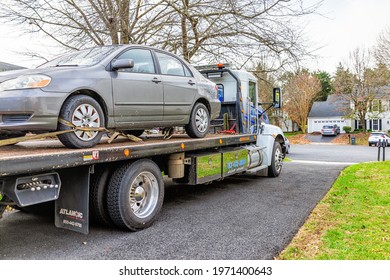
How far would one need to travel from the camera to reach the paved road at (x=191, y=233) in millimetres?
3871

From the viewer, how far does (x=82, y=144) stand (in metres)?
4.20

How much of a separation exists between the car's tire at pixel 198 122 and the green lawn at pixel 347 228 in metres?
2.40

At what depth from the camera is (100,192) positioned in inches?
175

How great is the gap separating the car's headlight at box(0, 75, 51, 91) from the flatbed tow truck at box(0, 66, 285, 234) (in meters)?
0.72

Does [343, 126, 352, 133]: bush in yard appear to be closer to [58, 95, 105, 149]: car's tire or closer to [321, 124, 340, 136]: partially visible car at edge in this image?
[321, 124, 340, 136]: partially visible car at edge

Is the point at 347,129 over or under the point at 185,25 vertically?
under

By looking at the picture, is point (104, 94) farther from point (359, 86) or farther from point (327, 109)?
point (327, 109)

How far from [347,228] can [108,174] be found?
3244 millimetres

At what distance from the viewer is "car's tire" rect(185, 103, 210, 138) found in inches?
247

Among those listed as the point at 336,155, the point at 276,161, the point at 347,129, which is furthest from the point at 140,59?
the point at 347,129

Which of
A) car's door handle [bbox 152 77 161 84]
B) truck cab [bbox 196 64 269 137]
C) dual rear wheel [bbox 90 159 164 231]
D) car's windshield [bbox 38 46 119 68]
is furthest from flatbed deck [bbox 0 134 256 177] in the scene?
truck cab [bbox 196 64 269 137]

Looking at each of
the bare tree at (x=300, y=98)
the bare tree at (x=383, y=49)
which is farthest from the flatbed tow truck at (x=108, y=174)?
the bare tree at (x=300, y=98)

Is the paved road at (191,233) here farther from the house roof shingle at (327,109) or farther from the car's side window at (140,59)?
the house roof shingle at (327,109)
